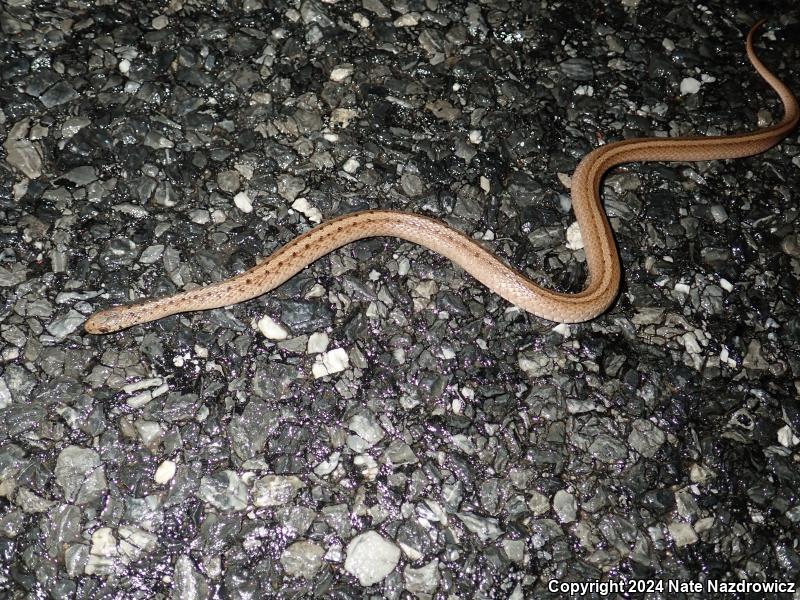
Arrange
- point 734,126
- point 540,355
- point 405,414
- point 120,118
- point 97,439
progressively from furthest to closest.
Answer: point 734,126, point 120,118, point 540,355, point 405,414, point 97,439

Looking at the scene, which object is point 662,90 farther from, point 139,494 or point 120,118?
point 139,494

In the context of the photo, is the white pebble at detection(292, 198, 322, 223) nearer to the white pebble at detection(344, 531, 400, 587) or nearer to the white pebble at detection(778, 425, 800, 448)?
the white pebble at detection(344, 531, 400, 587)

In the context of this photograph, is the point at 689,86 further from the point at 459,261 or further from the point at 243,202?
the point at 243,202

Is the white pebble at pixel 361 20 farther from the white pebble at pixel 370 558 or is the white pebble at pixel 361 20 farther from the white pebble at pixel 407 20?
the white pebble at pixel 370 558

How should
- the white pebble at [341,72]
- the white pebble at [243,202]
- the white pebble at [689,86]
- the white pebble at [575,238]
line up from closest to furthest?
the white pebble at [243,202], the white pebble at [575,238], the white pebble at [341,72], the white pebble at [689,86]

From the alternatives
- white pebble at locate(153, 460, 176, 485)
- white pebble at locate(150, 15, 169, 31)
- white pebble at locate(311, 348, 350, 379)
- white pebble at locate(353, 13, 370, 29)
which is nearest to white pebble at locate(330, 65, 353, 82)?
white pebble at locate(353, 13, 370, 29)

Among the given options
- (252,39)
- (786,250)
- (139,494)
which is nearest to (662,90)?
(786,250)

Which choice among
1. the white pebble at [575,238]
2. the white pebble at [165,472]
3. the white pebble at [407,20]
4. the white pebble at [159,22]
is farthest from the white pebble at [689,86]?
the white pebble at [165,472]
